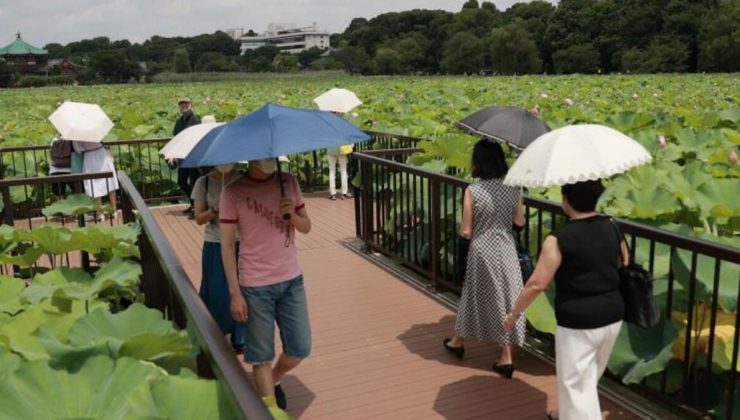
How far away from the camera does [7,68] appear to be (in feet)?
292

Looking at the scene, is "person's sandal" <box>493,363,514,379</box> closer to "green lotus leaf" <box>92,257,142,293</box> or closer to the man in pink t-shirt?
the man in pink t-shirt

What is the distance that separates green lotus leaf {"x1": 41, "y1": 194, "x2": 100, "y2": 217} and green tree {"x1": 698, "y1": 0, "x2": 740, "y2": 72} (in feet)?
152

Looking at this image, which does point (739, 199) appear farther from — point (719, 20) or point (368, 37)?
point (368, 37)

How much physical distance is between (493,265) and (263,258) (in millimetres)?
1408

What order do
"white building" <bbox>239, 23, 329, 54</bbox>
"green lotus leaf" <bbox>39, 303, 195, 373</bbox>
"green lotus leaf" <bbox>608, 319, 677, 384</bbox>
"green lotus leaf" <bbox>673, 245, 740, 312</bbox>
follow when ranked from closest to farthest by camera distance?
"green lotus leaf" <bbox>39, 303, 195, 373</bbox>
"green lotus leaf" <bbox>673, 245, 740, 312</bbox>
"green lotus leaf" <bbox>608, 319, 677, 384</bbox>
"white building" <bbox>239, 23, 329, 54</bbox>

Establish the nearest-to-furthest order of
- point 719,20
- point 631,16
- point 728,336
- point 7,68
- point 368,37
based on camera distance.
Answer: point 728,336, point 719,20, point 631,16, point 7,68, point 368,37

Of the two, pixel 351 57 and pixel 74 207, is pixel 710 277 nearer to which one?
pixel 74 207

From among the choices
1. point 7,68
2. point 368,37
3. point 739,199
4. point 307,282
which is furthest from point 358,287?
point 368,37

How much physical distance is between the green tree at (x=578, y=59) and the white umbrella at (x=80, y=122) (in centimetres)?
5648

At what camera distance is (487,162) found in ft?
13.2

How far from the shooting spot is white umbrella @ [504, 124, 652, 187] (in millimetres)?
2830

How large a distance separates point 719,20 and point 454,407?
50.7 meters

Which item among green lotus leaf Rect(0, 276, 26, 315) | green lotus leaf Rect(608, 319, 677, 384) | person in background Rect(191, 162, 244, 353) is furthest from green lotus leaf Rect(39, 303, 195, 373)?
green lotus leaf Rect(608, 319, 677, 384)

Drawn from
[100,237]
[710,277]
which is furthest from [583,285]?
[100,237]
